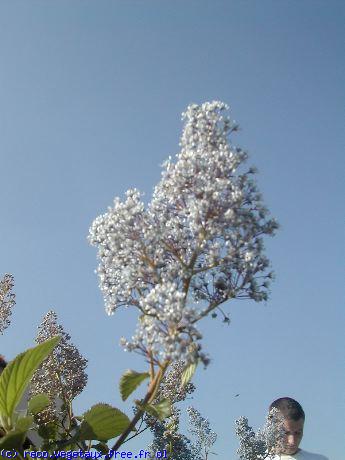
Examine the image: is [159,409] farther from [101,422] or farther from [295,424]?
[295,424]

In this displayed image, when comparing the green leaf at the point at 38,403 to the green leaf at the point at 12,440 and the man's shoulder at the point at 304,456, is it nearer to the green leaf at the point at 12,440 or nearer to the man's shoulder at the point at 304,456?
the green leaf at the point at 12,440

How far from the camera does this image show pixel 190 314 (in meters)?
2.34

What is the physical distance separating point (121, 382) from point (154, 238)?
2.72 feet

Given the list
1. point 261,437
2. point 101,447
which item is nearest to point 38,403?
point 101,447

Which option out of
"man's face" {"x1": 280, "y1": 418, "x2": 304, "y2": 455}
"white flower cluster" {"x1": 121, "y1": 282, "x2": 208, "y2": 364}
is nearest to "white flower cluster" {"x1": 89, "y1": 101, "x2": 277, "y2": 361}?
"white flower cluster" {"x1": 121, "y1": 282, "x2": 208, "y2": 364}

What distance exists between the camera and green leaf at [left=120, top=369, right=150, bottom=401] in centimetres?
270

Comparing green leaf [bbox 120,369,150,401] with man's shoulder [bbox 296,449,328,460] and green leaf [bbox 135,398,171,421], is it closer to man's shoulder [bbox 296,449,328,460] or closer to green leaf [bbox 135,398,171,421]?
green leaf [bbox 135,398,171,421]

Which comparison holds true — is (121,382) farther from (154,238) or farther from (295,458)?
(295,458)

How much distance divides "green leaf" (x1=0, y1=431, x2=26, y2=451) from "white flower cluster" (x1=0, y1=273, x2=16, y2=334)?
164 centimetres

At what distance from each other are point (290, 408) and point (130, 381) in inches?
104

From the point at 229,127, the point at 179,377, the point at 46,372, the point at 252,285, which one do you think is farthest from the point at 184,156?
the point at 46,372

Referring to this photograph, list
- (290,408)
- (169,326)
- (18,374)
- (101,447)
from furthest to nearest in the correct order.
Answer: (290,408), (101,447), (18,374), (169,326)

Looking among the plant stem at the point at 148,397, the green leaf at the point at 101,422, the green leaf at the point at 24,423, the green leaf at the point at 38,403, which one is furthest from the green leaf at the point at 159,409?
the green leaf at the point at 38,403

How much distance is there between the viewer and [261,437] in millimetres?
3518
